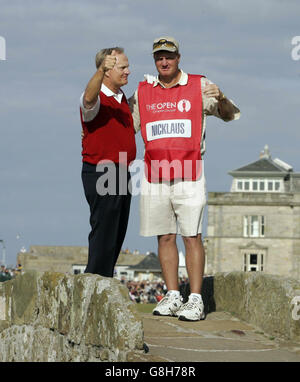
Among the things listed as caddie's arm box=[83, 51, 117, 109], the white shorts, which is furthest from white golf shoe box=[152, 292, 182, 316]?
caddie's arm box=[83, 51, 117, 109]

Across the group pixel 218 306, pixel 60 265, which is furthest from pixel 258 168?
pixel 218 306

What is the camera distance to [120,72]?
6.94m

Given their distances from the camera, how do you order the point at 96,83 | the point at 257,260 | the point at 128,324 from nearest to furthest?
the point at 128,324
the point at 96,83
the point at 257,260

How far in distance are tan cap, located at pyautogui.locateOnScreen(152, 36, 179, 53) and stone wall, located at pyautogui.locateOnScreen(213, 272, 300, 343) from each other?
2056 millimetres

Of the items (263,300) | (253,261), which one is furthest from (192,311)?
(253,261)

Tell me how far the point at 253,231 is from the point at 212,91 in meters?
58.7

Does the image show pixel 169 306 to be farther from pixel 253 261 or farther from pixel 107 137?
pixel 253 261

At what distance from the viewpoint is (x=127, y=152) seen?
6.77 meters

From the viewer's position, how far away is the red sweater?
672 centimetres

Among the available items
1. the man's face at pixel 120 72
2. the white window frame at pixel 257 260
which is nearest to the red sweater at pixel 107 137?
the man's face at pixel 120 72

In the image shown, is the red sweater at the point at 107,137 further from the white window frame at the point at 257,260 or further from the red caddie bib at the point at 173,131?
the white window frame at the point at 257,260

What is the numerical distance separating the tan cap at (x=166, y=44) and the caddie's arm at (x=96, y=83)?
615 millimetres

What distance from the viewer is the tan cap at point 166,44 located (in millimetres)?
7180
